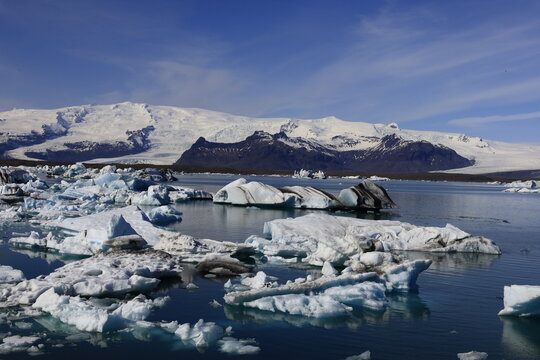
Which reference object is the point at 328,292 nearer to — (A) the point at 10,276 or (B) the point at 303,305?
(B) the point at 303,305

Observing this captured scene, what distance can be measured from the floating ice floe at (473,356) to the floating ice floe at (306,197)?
75.5 ft

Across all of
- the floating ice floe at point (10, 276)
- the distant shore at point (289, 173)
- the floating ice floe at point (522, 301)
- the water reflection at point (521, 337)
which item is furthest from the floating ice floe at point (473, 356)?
the distant shore at point (289, 173)

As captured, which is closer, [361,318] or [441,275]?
[361,318]

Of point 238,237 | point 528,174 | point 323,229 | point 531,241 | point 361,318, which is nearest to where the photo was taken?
point 361,318

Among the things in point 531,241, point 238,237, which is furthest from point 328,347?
point 531,241

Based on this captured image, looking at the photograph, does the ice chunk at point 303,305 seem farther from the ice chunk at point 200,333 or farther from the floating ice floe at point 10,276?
the floating ice floe at point 10,276

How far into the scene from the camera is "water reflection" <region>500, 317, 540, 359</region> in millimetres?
7612

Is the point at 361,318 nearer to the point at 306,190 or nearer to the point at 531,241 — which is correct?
the point at 531,241

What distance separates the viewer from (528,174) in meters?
190

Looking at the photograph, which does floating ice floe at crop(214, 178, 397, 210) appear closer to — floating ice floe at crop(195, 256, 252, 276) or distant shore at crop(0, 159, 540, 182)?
floating ice floe at crop(195, 256, 252, 276)

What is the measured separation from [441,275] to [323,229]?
497 centimetres

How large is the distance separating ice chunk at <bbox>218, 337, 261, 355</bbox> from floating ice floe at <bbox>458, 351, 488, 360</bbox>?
9.65 feet

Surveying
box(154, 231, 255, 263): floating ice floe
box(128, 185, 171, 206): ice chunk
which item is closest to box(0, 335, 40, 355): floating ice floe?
box(154, 231, 255, 263): floating ice floe

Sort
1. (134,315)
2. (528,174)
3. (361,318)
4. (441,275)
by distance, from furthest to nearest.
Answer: (528,174)
(441,275)
(361,318)
(134,315)
